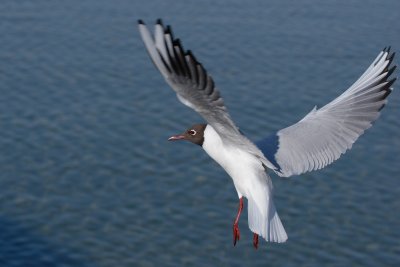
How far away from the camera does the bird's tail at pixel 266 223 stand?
12.1 metres

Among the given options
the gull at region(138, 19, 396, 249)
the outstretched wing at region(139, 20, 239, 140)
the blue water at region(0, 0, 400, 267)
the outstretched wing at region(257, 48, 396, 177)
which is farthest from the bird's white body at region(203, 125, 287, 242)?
the blue water at region(0, 0, 400, 267)

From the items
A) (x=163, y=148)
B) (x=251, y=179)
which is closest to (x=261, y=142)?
(x=251, y=179)

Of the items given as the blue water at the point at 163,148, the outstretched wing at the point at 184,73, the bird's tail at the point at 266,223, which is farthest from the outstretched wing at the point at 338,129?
the blue water at the point at 163,148

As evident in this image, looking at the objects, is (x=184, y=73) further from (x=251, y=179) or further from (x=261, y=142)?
(x=261, y=142)

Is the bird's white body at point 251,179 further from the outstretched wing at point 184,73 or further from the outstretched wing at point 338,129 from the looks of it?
the outstretched wing at point 184,73

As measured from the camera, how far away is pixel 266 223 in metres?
12.2

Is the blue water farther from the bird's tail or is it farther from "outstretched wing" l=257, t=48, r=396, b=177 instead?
the bird's tail

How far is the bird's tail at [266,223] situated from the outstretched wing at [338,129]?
42.0 inches

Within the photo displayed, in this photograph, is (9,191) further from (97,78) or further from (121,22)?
(121,22)

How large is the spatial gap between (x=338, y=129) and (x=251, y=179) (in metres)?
1.97

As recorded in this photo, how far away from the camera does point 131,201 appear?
23250 millimetres

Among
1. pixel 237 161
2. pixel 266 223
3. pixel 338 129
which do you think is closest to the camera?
pixel 266 223

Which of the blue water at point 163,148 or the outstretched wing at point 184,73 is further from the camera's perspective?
the blue water at point 163,148

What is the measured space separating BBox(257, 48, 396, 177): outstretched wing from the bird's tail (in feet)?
3.50
